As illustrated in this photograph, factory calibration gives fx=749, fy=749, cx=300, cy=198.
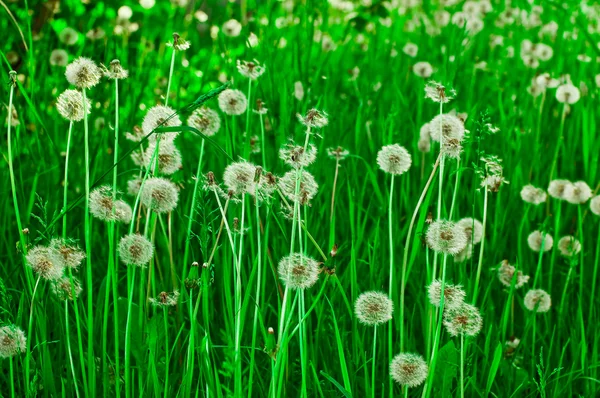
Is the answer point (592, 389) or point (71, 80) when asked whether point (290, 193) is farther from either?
point (592, 389)

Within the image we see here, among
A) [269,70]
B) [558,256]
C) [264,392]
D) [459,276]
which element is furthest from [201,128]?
[558,256]

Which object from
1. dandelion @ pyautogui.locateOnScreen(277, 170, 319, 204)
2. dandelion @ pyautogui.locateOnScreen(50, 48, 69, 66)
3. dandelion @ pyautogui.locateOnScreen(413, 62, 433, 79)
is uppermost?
dandelion @ pyautogui.locateOnScreen(413, 62, 433, 79)

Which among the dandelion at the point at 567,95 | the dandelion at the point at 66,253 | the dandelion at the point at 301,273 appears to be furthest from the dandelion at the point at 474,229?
the dandelion at the point at 567,95

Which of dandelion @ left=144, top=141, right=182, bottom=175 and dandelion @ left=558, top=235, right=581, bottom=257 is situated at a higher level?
dandelion @ left=144, top=141, right=182, bottom=175

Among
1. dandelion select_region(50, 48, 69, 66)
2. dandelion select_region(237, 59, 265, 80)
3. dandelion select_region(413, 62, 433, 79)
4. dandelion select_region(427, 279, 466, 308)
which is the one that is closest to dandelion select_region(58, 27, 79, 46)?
dandelion select_region(50, 48, 69, 66)

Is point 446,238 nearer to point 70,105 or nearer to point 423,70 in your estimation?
point 70,105

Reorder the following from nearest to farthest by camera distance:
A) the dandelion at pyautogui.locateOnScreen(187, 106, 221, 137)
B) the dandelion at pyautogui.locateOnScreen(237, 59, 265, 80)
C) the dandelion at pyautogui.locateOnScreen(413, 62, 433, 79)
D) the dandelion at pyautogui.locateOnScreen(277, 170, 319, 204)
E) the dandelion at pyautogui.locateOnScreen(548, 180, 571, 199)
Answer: the dandelion at pyautogui.locateOnScreen(277, 170, 319, 204) → the dandelion at pyautogui.locateOnScreen(187, 106, 221, 137) → the dandelion at pyautogui.locateOnScreen(237, 59, 265, 80) → the dandelion at pyautogui.locateOnScreen(548, 180, 571, 199) → the dandelion at pyautogui.locateOnScreen(413, 62, 433, 79)

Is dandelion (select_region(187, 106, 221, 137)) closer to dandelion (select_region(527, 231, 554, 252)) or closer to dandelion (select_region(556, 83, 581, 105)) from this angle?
dandelion (select_region(527, 231, 554, 252))
